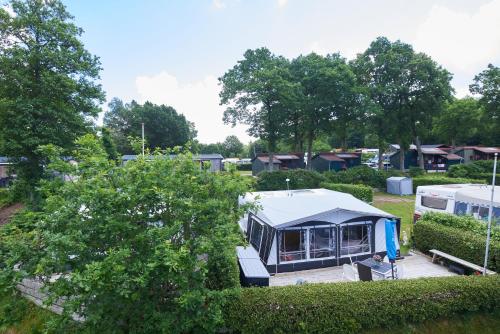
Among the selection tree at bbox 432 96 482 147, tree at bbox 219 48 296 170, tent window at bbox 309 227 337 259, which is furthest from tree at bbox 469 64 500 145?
tent window at bbox 309 227 337 259

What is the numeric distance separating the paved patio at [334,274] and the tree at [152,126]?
3626 cm

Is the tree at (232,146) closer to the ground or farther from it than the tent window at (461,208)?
farther from it

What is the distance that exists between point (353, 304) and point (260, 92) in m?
22.1

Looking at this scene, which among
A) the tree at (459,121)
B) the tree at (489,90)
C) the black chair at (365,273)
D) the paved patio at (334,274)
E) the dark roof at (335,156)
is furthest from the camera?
the tree at (459,121)

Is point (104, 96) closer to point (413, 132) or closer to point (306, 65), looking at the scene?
point (306, 65)

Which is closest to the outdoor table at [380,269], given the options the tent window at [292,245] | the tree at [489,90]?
the tent window at [292,245]

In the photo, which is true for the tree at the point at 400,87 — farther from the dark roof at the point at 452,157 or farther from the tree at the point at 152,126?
the tree at the point at 152,126

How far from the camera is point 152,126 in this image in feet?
150

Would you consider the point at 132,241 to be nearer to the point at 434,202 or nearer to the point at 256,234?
the point at 256,234

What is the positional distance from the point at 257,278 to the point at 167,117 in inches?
1667

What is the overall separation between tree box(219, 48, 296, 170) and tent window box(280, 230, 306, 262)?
1752 cm

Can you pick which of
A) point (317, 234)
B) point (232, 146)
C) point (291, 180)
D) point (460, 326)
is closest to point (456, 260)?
point (460, 326)

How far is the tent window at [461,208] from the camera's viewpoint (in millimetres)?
12500

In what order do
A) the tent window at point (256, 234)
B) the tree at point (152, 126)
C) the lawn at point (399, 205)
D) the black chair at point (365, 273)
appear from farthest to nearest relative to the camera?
the tree at point (152, 126) < the lawn at point (399, 205) < the tent window at point (256, 234) < the black chair at point (365, 273)
